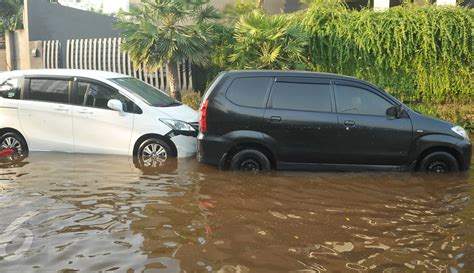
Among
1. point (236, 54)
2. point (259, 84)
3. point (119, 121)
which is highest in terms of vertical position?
point (236, 54)

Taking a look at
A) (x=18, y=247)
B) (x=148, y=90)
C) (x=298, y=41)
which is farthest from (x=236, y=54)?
(x=18, y=247)

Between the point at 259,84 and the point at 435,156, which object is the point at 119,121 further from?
the point at 435,156

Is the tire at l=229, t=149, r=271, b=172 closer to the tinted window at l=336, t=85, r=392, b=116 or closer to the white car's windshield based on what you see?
the tinted window at l=336, t=85, r=392, b=116

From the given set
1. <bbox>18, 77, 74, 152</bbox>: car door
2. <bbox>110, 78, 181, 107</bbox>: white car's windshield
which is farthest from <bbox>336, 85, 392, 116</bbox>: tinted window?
<bbox>18, 77, 74, 152</bbox>: car door

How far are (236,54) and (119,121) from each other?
5043mm

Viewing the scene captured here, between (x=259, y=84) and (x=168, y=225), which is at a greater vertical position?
(x=259, y=84)

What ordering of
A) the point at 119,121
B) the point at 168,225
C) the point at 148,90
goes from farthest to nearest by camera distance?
1. the point at 148,90
2. the point at 119,121
3. the point at 168,225

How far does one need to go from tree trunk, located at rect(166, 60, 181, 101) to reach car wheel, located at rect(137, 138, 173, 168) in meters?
5.33

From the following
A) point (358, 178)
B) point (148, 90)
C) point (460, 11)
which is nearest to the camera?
point (358, 178)

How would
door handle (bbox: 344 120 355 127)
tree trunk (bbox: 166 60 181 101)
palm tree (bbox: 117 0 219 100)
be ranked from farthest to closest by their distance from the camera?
tree trunk (bbox: 166 60 181 101) → palm tree (bbox: 117 0 219 100) → door handle (bbox: 344 120 355 127)

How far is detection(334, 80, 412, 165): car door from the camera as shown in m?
7.21

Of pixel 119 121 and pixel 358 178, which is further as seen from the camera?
pixel 119 121

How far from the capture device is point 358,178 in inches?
282

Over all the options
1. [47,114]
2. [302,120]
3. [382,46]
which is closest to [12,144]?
[47,114]
